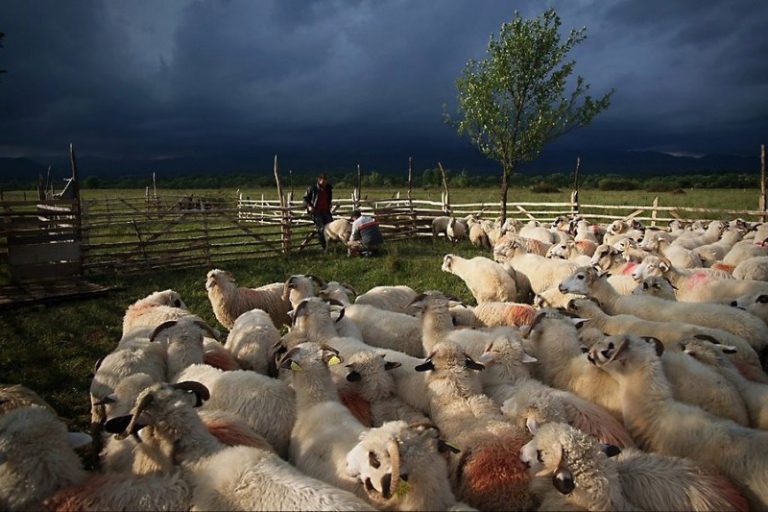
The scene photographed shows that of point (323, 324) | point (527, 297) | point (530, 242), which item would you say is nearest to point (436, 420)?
point (323, 324)

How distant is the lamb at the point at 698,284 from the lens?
723cm

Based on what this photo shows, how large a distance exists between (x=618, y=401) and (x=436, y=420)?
1710 millimetres

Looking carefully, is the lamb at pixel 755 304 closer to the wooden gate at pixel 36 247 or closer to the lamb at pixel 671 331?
the lamb at pixel 671 331

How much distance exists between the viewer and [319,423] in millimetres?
3758

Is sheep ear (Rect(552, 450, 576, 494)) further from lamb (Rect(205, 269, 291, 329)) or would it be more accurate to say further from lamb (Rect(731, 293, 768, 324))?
lamb (Rect(205, 269, 291, 329))

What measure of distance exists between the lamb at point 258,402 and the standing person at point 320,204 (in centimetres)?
1216

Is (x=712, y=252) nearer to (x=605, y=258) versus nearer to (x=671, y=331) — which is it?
(x=605, y=258)

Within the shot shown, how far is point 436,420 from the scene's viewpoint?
13.3ft

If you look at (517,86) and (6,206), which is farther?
(517,86)

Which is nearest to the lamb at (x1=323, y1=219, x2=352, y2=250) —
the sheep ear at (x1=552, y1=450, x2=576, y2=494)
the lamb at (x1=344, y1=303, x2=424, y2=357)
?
the lamb at (x1=344, y1=303, x2=424, y2=357)

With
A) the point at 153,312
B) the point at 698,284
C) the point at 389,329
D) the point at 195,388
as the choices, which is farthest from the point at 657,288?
the point at 153,312

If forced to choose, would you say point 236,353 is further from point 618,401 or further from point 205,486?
point 618,401

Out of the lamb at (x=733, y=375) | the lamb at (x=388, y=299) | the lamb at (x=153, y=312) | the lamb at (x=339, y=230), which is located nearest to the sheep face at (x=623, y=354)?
the lamb at (x=733, y=375)

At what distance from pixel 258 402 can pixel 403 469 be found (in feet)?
5.92
